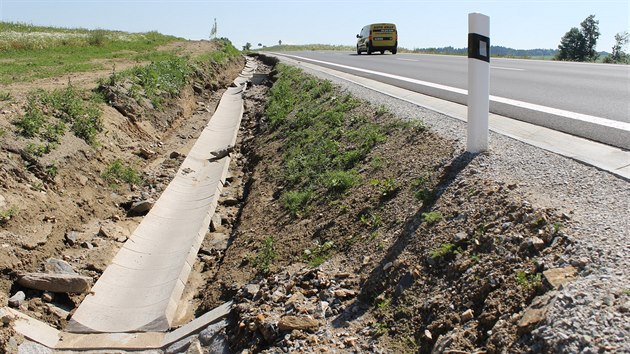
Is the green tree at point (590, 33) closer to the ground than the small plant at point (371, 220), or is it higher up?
higher up

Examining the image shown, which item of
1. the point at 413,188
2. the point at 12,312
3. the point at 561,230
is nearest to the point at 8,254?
the point at 12,312

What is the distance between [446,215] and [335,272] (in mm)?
1158

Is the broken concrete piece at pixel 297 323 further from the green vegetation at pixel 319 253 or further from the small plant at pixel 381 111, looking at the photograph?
the small plant at pixel 381 111

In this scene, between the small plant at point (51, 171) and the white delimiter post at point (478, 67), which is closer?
the white delimiter post at point (478, 67)

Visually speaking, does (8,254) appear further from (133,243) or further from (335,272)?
(335,272)

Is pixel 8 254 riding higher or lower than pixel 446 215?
lower

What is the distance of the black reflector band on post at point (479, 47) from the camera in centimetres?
488

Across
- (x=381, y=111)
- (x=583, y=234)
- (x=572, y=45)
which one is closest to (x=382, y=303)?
(x=583, y=234)

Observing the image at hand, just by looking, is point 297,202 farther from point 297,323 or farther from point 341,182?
point 297,323

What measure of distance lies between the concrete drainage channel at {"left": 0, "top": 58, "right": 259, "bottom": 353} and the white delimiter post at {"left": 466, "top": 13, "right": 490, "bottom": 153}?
3.08 m

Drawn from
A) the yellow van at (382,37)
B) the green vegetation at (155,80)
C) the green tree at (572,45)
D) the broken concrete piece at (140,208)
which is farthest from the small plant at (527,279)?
the green tree at (572,45)

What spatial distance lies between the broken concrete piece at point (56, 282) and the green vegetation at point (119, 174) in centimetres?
343

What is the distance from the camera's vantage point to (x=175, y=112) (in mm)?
15523

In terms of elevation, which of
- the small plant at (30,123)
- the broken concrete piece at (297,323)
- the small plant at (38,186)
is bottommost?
the broken concrete piece at (297,323)
